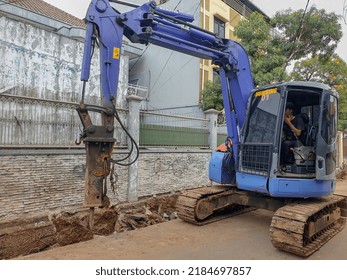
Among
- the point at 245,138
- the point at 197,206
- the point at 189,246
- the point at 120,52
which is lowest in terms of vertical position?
the point at 189,246

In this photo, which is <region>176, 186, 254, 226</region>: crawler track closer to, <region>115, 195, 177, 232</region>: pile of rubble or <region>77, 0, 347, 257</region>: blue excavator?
<region>77, 0, 347, 257</region>: blue excavator

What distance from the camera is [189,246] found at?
14.0ft

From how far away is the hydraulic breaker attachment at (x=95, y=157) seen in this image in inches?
139

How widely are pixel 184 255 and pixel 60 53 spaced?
841cm

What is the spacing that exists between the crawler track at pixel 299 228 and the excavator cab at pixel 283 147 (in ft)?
0.79

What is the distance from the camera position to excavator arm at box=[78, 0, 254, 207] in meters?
3.62

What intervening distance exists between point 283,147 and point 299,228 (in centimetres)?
141

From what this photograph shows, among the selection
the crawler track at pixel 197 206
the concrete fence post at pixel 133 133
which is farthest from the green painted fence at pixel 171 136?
the crawler track at pixel 197 206

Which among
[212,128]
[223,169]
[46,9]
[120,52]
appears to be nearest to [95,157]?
[120,52]

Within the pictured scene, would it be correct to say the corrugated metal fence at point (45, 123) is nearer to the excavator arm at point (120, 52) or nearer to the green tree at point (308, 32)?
the excavator arm at point (120, 52)

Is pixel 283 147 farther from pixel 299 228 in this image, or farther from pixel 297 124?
pixel 299 228

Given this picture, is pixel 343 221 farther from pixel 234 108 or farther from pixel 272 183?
pixel 234 108

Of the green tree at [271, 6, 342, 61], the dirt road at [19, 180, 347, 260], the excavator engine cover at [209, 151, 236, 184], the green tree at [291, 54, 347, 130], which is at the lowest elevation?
the dirt road at [19, 180, 347, 260]

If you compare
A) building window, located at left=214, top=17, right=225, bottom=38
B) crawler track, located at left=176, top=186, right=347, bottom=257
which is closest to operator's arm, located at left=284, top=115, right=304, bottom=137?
crawler track, located at left=176, top=186, right=347, bottom=257
